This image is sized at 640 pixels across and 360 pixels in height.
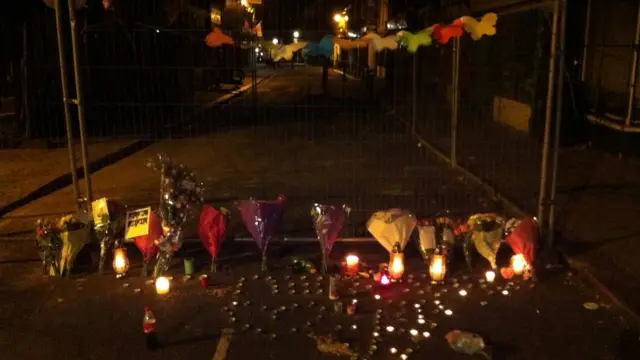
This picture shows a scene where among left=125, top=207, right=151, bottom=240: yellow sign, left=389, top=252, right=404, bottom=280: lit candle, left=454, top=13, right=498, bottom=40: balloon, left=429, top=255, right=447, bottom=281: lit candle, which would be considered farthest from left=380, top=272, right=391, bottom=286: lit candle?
left=454, top=13, right=498, bottom=40: balloon

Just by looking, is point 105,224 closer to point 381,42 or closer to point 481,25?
point 381,42

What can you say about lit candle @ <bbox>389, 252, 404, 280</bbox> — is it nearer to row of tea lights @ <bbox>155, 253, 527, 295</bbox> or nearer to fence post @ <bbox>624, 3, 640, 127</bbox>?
row of tea lights @ <bbox>155, 253, 527, 295</bbox>

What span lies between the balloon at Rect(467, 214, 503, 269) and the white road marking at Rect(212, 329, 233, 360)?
8.39 ft

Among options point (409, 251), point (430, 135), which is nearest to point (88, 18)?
point (430, 135)

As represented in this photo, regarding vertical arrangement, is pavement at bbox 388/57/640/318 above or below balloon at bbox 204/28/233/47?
below

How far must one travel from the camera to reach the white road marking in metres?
4.55

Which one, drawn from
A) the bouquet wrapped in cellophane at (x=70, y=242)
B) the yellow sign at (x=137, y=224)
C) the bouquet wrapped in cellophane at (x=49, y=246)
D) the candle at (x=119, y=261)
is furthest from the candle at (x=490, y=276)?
the bouquet wrapped in cellophane at (x=49, y=246)

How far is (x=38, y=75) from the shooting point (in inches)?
584

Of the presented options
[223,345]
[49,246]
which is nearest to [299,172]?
[49,246]

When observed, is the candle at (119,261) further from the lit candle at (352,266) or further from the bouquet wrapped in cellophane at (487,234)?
the bouquet wrapped in cellophane at (487,234)

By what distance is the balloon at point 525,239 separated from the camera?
6.03 metres

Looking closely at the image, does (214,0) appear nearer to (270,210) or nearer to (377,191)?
(377,191)

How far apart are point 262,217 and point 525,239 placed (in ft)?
8.20

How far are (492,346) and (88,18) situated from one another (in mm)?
14962
